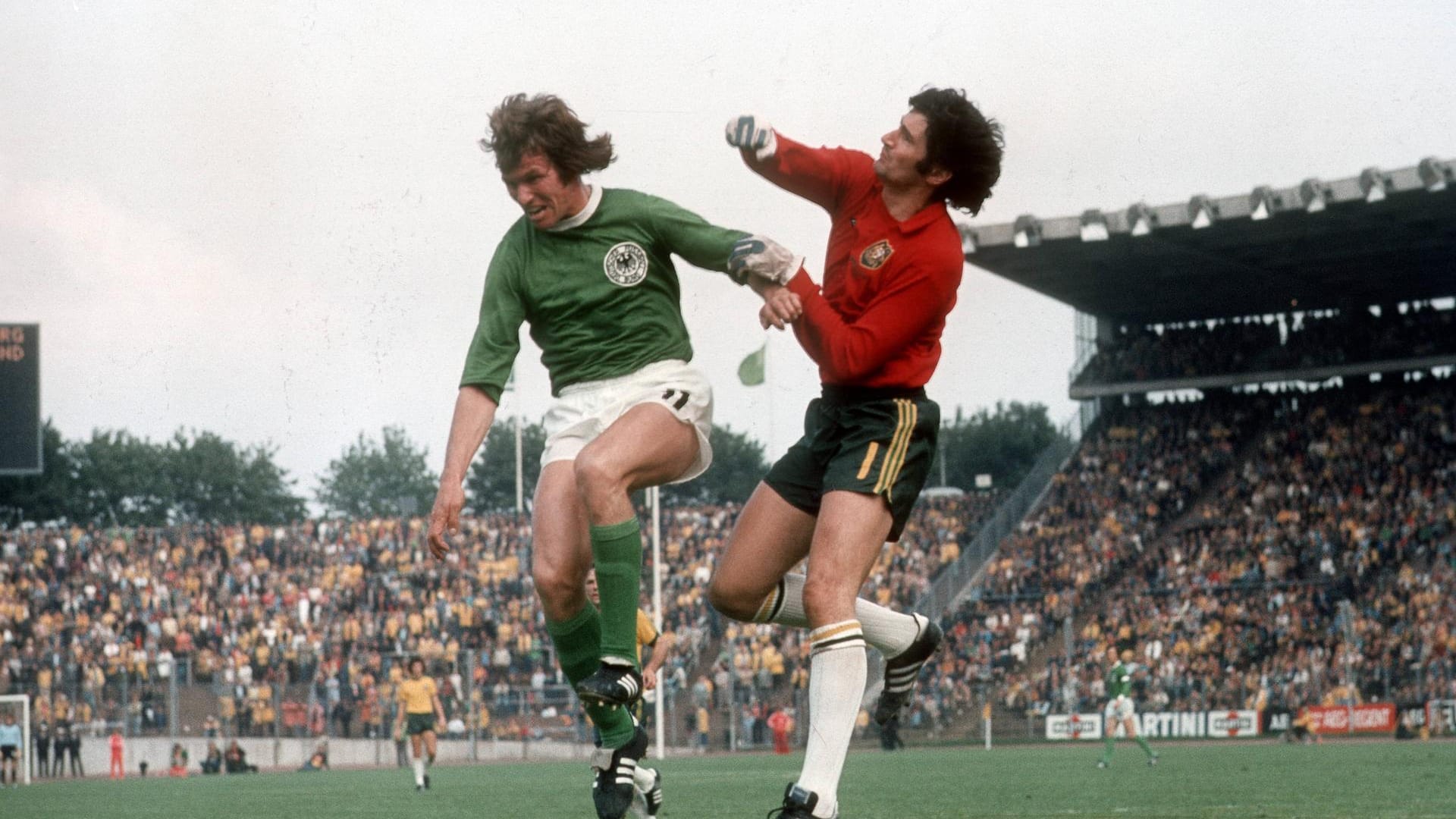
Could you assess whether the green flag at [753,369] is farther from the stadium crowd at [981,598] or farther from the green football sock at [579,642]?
the green football sock at [579,642]

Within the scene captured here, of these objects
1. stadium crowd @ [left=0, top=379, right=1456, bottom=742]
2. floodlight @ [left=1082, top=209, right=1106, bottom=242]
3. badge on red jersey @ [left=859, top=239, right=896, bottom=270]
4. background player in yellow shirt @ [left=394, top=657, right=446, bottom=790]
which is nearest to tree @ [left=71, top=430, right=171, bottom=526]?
stadium crowd @ [left=0, top=379, right=1456, bottom=742]

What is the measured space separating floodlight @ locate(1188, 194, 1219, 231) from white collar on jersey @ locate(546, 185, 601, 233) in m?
28.7

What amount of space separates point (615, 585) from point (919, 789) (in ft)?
30.5

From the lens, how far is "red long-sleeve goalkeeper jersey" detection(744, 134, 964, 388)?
647 centimetres

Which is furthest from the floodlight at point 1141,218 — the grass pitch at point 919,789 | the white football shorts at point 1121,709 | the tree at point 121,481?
the tree at point 121,481

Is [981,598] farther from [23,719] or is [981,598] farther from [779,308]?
[779,308]

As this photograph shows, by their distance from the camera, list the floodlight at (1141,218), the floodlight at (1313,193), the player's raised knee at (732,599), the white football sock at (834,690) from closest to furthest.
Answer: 1. the white football sock at (834,690)
2. the player's raised knee at (732,599)
3. the floodlight at (1313,193)
4. the floodlight at (1141,218)

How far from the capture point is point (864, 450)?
655cm

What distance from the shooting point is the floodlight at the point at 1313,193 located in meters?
33.2

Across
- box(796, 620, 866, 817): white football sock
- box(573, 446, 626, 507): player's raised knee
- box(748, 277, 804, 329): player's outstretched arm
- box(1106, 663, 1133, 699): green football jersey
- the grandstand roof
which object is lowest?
box(1106, 663, 1133, 699): green football jersey

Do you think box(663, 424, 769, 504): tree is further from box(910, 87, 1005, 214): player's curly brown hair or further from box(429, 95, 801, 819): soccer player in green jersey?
box(910, 87, 1005, 214): player's curly brown hair

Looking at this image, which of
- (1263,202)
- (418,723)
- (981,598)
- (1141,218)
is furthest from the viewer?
(981,598)

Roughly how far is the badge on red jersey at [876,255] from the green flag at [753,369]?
24.1m

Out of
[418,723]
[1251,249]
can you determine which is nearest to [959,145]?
[418,723]
